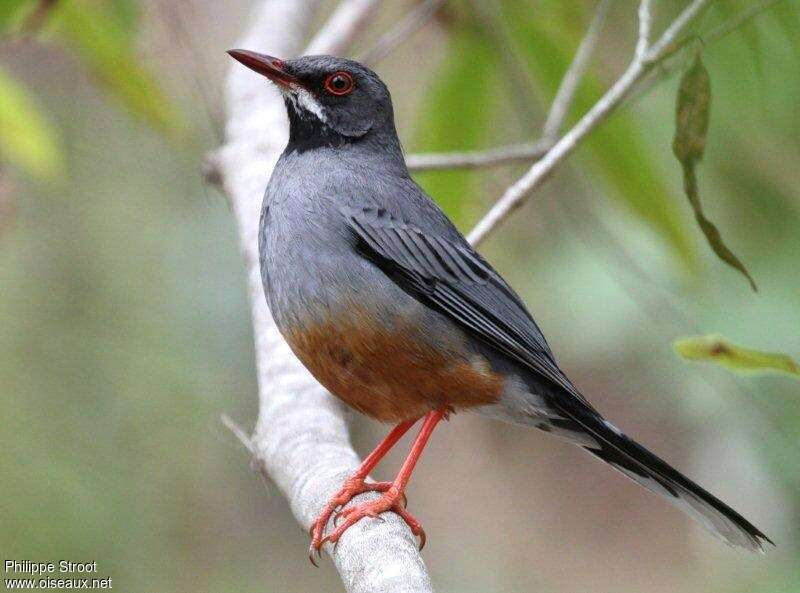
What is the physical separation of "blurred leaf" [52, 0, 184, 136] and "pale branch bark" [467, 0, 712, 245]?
199cm

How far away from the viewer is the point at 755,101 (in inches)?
164

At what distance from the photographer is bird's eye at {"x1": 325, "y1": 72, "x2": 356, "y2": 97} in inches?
182

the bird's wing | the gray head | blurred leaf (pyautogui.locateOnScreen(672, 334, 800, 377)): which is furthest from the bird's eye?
blurred leaf (pyautogui.locateOnScreen(672, 334, 800, 377))

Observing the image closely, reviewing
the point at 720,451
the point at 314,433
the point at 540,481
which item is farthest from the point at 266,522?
the point at 314,433

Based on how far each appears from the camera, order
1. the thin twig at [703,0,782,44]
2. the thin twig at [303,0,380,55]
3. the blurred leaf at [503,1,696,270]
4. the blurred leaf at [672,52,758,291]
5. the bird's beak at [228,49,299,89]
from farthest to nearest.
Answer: the thin twig at [303,0,380,55] < the blurred leaf at [503,1,696,270] < the bird's beak at [228,49,299,89] < the thin twig at [703,0,782,44] < the blurred leaf at [672,52,758,291]

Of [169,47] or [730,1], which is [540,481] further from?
[730,1]

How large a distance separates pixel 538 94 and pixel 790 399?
6.32 ft

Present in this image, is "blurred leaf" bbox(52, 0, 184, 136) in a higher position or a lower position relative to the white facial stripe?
lower

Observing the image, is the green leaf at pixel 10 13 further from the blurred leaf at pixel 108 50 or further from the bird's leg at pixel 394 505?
the bird's leg at pixel 394 505

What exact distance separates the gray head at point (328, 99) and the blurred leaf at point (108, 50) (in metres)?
1.12

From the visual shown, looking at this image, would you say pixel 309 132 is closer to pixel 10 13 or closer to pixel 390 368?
pixel 390 368

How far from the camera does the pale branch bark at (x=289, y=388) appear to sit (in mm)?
2885

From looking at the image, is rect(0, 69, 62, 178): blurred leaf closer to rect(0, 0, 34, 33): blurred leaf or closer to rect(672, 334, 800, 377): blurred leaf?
rect(0, 0, 34, 33): blurred leaf

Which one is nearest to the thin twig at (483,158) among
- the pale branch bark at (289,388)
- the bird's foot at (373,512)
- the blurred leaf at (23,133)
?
the pale branch bark at (289,388)
